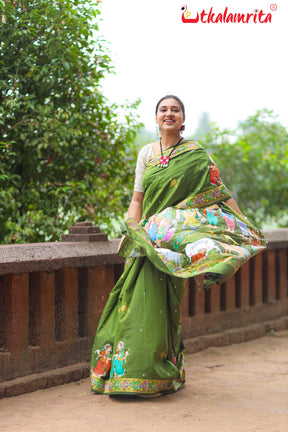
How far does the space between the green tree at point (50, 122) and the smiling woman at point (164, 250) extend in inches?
48.7

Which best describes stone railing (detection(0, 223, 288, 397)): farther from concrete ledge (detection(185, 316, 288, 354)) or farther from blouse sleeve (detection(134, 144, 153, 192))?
blouse sleeve (detection(134, 144, 153, 192))

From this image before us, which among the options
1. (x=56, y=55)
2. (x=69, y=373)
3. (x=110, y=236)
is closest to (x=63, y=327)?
(x=69, y=373)

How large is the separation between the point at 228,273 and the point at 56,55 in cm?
259

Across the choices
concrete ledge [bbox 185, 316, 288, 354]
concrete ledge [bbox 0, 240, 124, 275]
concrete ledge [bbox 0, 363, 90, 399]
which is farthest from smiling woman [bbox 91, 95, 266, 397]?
concrete ledge [bbox 185, 316, 288, 354]

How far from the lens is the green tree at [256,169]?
8.20m

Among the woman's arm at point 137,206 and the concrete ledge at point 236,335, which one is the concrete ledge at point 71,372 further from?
the woman's arm at point 137,206

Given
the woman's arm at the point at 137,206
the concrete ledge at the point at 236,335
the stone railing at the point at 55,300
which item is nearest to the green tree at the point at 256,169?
the concrete ledge at the point at 236,335

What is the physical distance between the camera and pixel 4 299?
12.3ft

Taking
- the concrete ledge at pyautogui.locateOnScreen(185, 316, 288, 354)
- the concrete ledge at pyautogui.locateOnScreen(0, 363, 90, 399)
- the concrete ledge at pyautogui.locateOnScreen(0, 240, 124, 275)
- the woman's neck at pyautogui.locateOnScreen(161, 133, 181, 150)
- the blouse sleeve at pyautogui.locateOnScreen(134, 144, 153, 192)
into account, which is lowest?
the concrete ledge at pyautogui.locateOnScreen(185, 316, 288, 354)

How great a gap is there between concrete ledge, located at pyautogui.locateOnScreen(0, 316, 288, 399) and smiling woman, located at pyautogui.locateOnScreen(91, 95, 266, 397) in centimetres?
34

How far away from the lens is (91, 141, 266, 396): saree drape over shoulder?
137 inches

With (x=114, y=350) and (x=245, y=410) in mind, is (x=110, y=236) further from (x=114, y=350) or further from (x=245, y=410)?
(x=245, y=410)

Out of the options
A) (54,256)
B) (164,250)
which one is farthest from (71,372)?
(164,250)

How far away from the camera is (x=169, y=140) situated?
3822 millimetres
